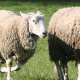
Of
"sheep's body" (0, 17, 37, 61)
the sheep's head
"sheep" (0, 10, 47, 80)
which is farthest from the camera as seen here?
"sheep's body" (0, 17, 37, 61)

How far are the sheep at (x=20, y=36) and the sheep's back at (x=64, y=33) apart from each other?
54 centimetres

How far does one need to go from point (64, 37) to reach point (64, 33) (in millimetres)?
91

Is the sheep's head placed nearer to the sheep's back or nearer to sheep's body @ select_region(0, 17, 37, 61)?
sheep's body @ select_region(0, 17, 37, 61)

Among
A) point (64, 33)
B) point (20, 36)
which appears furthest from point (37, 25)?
point (64, 33)

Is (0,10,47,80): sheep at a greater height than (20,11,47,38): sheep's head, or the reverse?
(20,11,47,38): sheep's head

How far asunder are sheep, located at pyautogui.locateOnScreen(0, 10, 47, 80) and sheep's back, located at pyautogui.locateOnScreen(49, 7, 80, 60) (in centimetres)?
54

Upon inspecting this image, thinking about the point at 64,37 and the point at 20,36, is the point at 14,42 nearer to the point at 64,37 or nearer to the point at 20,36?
the point at 20,36

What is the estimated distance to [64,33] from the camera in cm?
857

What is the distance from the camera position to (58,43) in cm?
888

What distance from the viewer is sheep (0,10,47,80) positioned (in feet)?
27.3

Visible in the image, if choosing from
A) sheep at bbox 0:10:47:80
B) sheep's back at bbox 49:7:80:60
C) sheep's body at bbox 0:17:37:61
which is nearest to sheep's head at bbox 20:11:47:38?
sheep at bbox 0:10:47:80

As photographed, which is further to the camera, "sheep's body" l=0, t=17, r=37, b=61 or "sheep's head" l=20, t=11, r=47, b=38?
"sheep's body" l=0, t=17, r=37, b=61

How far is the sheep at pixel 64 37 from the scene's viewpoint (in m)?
8.38

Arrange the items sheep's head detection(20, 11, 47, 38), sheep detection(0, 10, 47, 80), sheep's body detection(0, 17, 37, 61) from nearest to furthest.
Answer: sheep's head detection(20, 11, 47, 38) < sheep detection(0, 10, 47, 80) < sheep's body detection(0, 17, 37, 61)
